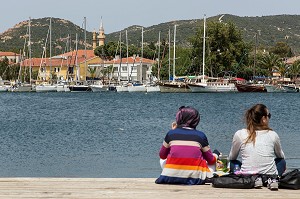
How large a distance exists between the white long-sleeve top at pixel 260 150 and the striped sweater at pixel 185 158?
507 mm

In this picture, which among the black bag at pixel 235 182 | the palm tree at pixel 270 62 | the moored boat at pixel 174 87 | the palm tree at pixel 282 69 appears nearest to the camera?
the black bag at pixel 235 182

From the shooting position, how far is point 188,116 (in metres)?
9.52

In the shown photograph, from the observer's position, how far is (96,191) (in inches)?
367

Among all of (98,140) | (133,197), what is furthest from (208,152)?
(98,140)

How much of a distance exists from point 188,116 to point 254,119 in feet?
2.87

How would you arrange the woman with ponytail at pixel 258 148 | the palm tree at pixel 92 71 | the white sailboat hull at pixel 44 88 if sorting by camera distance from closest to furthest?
the woman with ponytail at pixel 258 148
the white sailboat hull at pixel 44 88
the palm tree at pixel 92 71

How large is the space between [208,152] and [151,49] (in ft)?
510

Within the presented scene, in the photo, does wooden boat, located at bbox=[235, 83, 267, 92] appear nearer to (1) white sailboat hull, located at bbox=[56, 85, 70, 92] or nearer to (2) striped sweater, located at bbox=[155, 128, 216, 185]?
(1) white sailboat hull, located at bbox=[56, 85, 70, 92]

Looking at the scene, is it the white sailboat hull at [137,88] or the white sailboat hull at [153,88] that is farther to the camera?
the white sailboat hull at [137,88]

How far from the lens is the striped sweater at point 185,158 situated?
9.70 meters

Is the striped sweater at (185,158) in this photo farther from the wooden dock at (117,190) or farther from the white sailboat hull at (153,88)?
the white sailboat hull at (153,88)

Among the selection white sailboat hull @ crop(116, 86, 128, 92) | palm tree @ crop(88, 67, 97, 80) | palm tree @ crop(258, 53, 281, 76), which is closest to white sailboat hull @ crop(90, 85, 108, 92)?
white sailboat hull @ crop(116, 86, 128, 92)

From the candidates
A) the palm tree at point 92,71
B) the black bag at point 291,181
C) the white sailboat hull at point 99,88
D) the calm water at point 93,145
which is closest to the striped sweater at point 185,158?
the black bag at point 291,181

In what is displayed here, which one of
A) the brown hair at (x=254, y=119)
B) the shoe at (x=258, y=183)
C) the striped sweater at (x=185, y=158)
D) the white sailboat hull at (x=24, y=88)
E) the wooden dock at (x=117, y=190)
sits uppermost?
the brown hair at (x=254, y=119)
